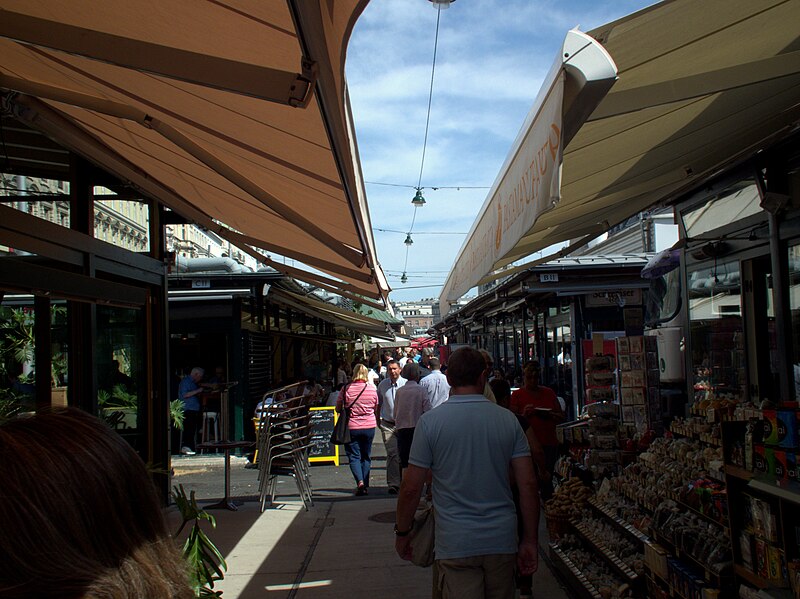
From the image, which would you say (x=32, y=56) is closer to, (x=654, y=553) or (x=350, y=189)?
(x=350, y=189)

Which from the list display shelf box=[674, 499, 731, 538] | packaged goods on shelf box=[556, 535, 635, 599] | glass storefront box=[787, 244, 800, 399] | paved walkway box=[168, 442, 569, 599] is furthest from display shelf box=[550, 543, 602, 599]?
glass storefront box=[787, 244, 800, 399]

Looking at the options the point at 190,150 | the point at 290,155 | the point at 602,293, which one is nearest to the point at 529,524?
the point at 290,155

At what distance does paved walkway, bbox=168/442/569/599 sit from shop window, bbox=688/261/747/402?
85.3 inches

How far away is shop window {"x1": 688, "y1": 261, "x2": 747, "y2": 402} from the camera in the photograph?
19.6ft

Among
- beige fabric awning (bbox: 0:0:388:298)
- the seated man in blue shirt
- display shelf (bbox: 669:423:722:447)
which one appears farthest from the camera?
the seated man in blue shirt

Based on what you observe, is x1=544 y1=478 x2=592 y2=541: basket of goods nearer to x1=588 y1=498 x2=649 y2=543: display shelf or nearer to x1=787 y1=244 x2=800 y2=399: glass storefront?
x1=588 y1=498 x2=649 y2=543: display shelf

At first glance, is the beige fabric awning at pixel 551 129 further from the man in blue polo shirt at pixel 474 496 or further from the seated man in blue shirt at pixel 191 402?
the seated man in blue shirt at pixel 191 402

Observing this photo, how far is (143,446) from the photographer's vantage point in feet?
25.0

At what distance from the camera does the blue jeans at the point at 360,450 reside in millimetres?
9320

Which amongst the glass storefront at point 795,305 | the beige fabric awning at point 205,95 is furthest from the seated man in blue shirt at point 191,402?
the glass storefront at point 795,305

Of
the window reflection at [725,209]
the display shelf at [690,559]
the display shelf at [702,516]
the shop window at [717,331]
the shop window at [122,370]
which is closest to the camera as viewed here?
the display shelf at [690,559]

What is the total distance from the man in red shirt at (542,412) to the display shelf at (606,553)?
1.43m

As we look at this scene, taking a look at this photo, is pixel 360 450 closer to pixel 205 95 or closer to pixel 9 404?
pixel 9 404

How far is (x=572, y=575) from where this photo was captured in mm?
5340
